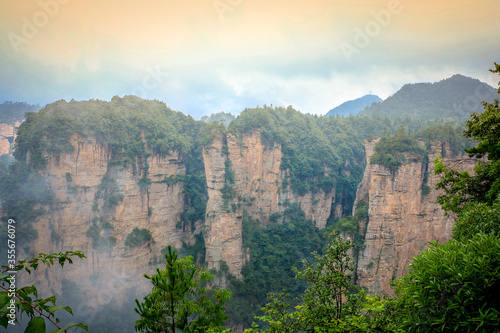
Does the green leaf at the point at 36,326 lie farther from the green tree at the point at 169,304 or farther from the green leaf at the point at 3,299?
the green tree at the point at 169,304

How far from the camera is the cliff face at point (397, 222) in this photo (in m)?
21.7

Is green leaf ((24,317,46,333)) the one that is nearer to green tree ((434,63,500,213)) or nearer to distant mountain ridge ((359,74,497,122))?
green tree ((434,63,500,213))

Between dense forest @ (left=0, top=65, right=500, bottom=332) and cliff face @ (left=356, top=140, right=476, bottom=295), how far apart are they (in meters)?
0.96

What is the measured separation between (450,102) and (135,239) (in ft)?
206

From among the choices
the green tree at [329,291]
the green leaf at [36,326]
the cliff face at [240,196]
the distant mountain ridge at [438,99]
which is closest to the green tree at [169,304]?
the green leaf at [36,326]

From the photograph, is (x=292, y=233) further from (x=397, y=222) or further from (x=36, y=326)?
(x=36, y=326)

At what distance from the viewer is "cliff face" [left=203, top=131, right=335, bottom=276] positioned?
2753cm

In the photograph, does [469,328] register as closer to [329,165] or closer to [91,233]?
[91,233]

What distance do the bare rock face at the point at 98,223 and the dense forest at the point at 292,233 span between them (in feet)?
2.53

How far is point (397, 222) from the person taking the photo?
22297 mm

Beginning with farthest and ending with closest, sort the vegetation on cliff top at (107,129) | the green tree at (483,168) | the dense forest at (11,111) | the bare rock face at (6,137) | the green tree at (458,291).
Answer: the dense forest at (11,111) < the bare rock face at (6,137) < the vegetation on cliff top at (107,129) < the green tree at (483,168) < the green tree at (458,291)

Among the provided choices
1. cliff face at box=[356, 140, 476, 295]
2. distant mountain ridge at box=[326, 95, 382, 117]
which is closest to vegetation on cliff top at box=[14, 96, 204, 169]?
cliff face at box=[356, 140, 476, 295]

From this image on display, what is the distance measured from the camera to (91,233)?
26094 millimetres

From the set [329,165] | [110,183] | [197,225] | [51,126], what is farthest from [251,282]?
[51,126]
